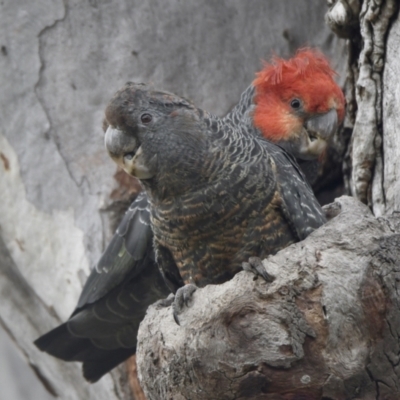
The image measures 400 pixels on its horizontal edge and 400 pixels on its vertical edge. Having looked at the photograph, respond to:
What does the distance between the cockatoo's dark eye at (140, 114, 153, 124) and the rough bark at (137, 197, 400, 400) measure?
823mm

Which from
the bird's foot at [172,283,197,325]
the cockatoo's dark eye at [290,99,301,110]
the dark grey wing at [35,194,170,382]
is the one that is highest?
the cockatoo's dark eye at [290,99,301,110]

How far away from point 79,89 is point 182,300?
2043 millimetres

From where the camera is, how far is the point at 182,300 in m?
2.79

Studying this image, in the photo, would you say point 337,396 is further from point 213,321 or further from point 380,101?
point 380,101

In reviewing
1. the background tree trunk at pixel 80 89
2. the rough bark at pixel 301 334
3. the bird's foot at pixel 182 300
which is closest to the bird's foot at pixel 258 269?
the rough bark at pixel 301 334

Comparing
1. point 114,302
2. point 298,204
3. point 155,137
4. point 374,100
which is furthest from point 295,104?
point 114,302

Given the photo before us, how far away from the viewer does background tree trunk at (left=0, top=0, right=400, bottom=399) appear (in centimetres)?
436

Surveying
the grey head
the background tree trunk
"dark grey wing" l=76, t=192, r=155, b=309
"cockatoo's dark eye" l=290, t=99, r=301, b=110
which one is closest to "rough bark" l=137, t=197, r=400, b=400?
the grey head

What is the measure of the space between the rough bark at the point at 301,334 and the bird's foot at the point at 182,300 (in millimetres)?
101

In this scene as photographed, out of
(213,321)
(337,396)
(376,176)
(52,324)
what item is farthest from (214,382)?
(52,324)

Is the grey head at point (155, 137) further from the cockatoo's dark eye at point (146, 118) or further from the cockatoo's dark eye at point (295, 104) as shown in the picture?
the cockatoo's dark eye at point (295, 104)

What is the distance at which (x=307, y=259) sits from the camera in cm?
261

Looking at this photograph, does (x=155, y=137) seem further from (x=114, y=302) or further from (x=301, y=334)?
(x=114, y=302)

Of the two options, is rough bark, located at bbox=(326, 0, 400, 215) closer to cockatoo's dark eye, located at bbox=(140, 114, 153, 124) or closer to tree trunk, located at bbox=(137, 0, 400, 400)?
tree trunk, located at bbox=(137, 0, 400, 400)
